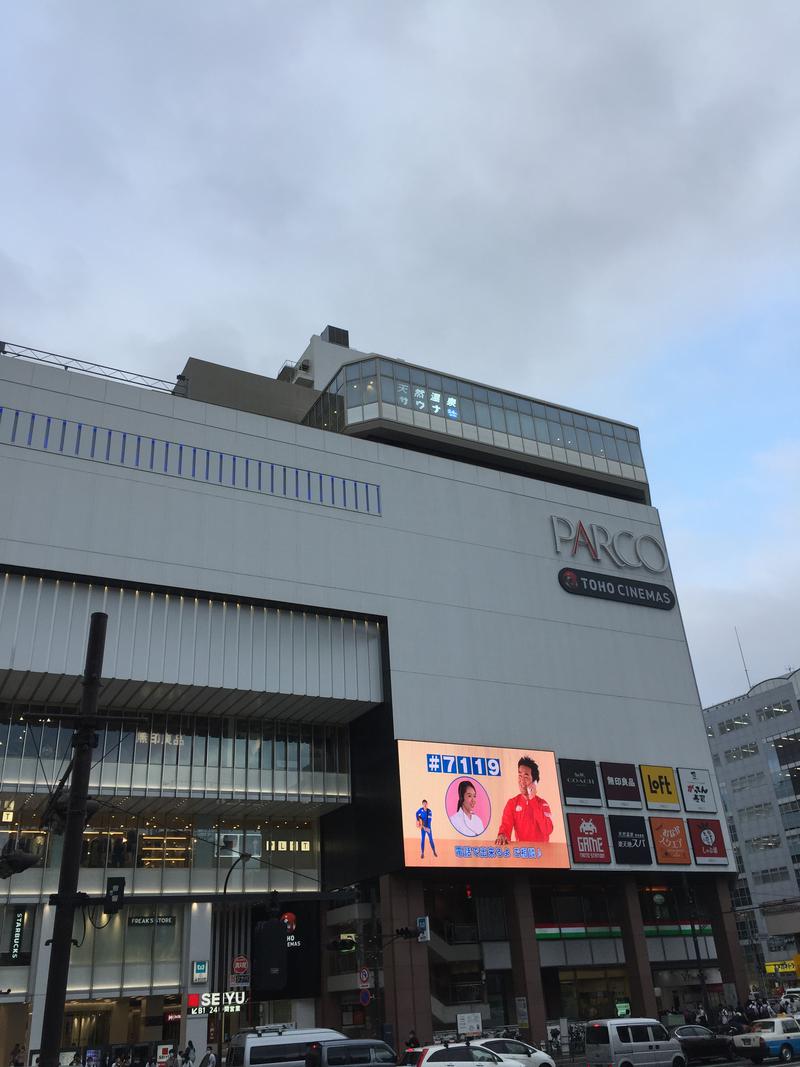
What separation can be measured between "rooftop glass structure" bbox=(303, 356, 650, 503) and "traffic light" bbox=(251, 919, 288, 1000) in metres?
40.9

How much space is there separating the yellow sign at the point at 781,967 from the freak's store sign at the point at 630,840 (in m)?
52.9

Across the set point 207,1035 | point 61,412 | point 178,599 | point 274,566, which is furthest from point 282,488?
point 207,1035

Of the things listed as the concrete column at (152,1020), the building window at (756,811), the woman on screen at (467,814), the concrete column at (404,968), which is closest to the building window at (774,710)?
the building window at (756,811)

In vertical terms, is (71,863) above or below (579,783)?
below

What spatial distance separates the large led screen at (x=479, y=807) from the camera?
131 ft

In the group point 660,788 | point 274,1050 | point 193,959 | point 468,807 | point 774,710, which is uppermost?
point 774,710

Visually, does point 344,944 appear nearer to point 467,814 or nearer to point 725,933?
point 467,814

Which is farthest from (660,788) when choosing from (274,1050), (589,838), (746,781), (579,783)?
(746,781)

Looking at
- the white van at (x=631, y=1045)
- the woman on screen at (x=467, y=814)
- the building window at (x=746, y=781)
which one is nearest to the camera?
the white van at (x=631, y=1045)

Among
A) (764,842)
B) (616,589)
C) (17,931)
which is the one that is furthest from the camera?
(764,842)

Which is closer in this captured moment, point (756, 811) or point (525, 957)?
point (525, 957)

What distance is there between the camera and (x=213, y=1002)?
41.2 meters

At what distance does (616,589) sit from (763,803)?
208 feet

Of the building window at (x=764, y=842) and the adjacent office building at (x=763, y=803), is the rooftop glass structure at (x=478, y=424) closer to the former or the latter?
the adjacent office building at (x=763, y=803)
